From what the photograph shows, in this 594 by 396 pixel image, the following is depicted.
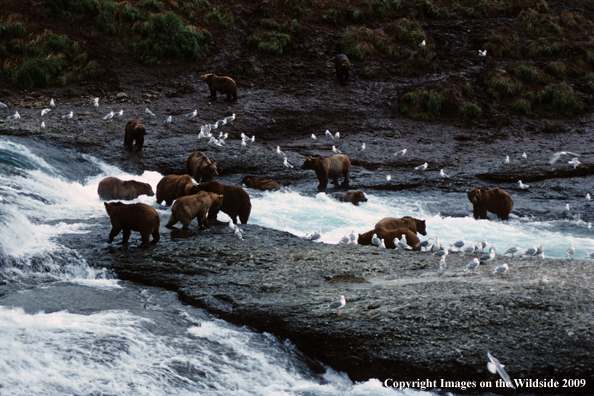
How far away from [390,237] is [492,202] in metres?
4.52

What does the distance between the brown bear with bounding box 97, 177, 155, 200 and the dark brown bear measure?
1266 centimetres

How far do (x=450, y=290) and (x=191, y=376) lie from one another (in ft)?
11.1

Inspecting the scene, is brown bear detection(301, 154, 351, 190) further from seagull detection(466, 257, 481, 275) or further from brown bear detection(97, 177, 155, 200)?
seagull detection(466, 257, 481, 275)

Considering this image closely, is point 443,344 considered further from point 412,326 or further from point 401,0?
point 401,0

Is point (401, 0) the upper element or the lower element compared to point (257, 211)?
upper

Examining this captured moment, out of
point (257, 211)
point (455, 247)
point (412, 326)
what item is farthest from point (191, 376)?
point (257, 211)

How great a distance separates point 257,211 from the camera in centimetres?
1334

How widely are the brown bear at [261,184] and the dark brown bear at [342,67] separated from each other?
9957mm

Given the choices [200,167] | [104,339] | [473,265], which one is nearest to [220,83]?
[200,167]

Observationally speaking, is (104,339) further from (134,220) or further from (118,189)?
(118,189)

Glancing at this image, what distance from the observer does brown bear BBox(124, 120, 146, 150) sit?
15.9 m

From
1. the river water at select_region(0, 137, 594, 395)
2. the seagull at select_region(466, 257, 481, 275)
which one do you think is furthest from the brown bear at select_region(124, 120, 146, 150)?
Result: the seagull at select_region(466, 257, 481, 275)

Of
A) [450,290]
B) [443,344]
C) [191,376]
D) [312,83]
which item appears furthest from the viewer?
[312,83]

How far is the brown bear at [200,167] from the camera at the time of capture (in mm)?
14383
